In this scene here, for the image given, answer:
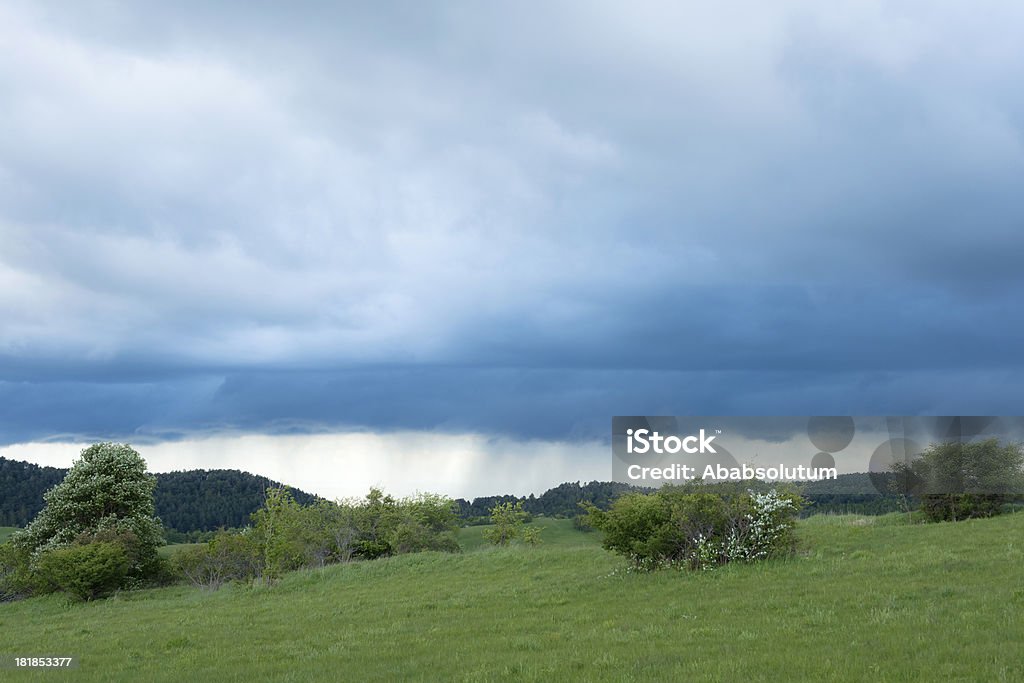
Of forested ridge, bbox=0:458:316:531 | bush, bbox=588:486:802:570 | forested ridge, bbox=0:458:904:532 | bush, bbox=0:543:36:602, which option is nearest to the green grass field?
bush, bbox=588:486:802:570

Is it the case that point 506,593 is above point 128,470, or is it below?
below

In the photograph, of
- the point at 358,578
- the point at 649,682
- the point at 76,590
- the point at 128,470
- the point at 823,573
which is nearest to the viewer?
the point at 649,682

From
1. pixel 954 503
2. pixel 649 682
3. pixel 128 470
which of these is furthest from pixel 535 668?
pixel 128 470

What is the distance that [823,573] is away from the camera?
923 inches

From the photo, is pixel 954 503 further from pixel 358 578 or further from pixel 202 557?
pixel 202 557

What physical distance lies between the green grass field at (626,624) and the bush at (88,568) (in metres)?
11.4

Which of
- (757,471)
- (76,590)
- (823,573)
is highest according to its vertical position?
(757,471)

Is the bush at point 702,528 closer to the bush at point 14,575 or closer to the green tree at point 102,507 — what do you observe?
the green tree at point 102,507

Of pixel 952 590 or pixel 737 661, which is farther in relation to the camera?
pixel 952 590

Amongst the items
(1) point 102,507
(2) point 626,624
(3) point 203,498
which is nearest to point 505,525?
(1) point 102,507

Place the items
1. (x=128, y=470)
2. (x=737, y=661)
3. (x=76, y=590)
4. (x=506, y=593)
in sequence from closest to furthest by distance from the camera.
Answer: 1. (x=737, y=661)
2. (x=506, y=593)
3. (x=76, y=590)
4. (x=128, y=470)

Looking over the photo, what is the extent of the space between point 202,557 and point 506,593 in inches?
1141

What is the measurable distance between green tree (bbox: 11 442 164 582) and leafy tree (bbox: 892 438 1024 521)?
173 feet

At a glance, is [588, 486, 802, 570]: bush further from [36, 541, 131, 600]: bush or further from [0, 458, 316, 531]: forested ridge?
[0, 458, 316, 531]: forested ridge
